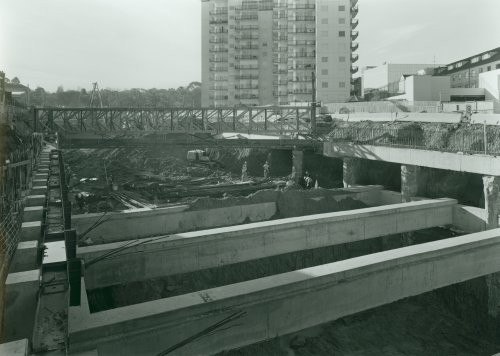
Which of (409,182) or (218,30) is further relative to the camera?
(218,30)

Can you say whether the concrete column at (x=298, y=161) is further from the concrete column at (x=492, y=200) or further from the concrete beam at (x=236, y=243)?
the concrete column at (x=492, y=200)

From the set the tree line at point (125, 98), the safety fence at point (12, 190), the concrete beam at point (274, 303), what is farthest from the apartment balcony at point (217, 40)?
the concrete beam at point (274, 303)

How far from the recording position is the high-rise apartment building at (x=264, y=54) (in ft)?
234

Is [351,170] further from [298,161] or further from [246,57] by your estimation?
[246,57]

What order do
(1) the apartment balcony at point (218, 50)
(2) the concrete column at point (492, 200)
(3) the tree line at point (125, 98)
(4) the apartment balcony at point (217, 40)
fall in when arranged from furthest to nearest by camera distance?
(3) the tree line at point (125, 98)
(1) the apartment balcony at point (218, 50)
(4) the apartment balcony at point (217, 40)
(2) the concrete column at point (492, 200)

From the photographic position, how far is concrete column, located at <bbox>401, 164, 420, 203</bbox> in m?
20.4

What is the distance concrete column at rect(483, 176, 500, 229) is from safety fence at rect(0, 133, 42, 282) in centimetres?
1544

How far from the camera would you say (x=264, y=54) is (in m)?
77.1

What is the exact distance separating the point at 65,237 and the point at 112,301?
6761 mm

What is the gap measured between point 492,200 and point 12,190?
1615 cm

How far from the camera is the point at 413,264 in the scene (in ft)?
36.7

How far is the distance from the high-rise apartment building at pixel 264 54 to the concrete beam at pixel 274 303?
2331 inches

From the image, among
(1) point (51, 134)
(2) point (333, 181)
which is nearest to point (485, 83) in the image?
(2) point (333, 181)

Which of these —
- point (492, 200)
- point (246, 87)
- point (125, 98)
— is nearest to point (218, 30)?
point (246, 87)
